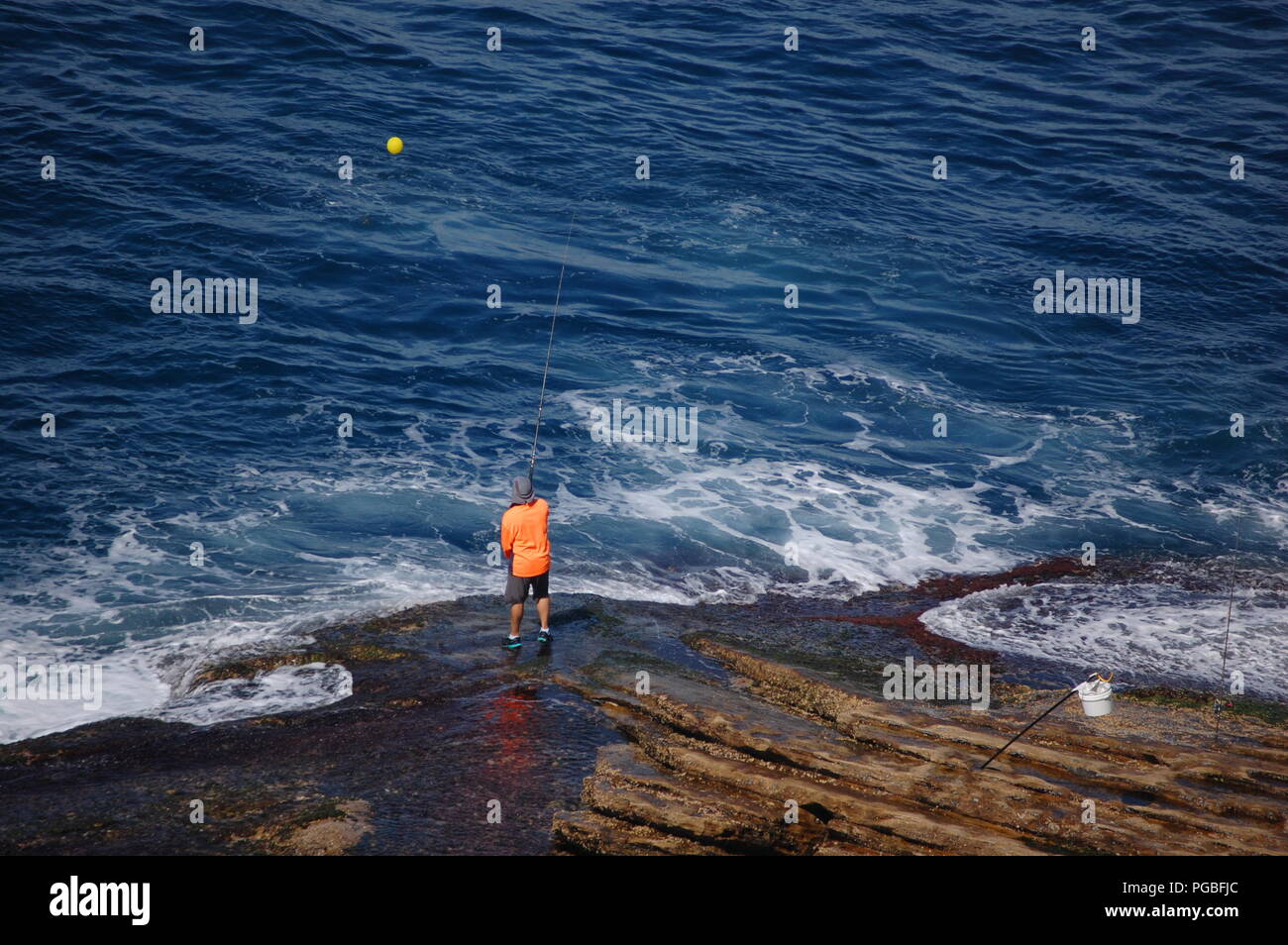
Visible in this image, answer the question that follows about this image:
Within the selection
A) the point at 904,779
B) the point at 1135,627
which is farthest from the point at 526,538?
the point at 1135,627

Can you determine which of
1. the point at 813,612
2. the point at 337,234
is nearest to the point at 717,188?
the point at 337,234

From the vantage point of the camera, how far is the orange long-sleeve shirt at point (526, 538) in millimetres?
8742

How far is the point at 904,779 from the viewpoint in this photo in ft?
22.3

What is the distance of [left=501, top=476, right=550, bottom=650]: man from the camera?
28.7 feet

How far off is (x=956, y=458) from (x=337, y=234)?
1044 centimetres

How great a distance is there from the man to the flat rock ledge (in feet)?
3.01

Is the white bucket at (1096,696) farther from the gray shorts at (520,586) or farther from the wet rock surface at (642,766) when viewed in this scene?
the gray shorts at (520,586)

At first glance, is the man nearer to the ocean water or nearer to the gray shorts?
the gray shorts

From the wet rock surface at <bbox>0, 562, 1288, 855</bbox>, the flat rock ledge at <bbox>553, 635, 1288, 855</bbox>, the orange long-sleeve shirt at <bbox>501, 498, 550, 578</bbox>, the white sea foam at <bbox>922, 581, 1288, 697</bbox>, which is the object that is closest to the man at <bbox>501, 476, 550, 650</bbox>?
the orange long-sleeve shirt at <bbox>501, 498, 550, 578</bbox>

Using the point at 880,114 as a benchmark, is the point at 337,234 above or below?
below

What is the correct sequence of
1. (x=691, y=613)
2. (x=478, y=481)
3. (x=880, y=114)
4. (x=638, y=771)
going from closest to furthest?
1. (x=638, y=771)
2. (x=691, y=613)
3. (x=478, y=481)
4. (x=880, y=114)

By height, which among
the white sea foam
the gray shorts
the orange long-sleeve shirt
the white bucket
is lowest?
the white sea foam

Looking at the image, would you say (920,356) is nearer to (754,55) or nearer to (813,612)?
(813,612)

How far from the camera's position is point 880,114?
23672 mm
